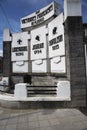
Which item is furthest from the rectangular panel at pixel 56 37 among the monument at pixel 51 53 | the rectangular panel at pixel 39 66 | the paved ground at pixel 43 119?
the paved ground at pixel 43 119

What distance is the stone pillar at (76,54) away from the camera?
866 centimetres

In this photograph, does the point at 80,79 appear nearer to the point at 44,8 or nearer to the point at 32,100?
the point at 32,100

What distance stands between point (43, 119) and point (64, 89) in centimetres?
217

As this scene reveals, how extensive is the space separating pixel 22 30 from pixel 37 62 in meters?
3.76

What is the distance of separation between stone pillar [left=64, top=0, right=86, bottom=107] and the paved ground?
0.74 metres

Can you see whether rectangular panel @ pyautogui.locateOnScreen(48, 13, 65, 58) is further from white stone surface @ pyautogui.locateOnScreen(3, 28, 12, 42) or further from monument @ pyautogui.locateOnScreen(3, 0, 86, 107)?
white stone surface @ pyautogui.locateOnScreen(3, 28, 12, 42)

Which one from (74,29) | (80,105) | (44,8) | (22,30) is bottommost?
(80,105)

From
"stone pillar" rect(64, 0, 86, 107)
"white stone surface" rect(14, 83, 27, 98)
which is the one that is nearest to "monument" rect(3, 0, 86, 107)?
"stone pillar" rect(64, 0, 86, 107)

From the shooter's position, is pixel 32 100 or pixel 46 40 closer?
pixel 32 100

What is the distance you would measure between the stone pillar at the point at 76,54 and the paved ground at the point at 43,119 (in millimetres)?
743

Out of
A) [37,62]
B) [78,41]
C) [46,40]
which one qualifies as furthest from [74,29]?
[37,62]

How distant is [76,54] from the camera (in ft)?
28.9

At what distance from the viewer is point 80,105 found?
8633 mm

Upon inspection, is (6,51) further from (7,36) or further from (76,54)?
(76,54)
